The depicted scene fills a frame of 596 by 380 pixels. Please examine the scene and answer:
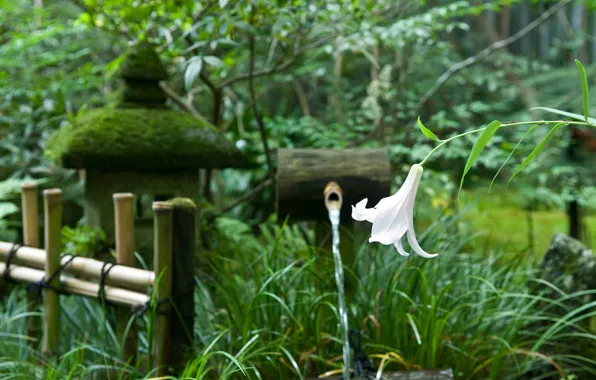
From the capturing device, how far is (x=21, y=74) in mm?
5227

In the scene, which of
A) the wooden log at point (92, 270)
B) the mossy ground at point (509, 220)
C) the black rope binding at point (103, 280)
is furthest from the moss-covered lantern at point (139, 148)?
the mossy ground at point (509, 220)

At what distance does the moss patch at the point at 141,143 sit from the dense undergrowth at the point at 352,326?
0.58 meters

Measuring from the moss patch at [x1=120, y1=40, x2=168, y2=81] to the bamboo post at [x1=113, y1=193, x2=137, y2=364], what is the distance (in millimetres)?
841

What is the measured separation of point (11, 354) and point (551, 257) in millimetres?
2417

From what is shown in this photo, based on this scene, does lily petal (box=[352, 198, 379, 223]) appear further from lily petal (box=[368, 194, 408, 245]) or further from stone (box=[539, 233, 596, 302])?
stone (box=[539, 233, 596, 302])

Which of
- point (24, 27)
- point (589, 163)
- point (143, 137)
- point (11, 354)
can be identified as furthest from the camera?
point (589, 163)

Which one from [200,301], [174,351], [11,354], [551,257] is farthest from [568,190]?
[11,354]

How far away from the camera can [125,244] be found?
90.6 inches

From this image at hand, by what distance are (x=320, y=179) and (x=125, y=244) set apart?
0.77 m

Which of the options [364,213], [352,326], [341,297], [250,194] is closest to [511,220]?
[250,194]

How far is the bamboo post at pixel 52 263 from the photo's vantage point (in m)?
2.35

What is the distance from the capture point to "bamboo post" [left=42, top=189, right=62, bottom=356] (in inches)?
92.5

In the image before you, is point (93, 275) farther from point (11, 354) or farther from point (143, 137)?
point (143, 137)

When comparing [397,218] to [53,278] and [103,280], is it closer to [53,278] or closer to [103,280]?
[103,280]
